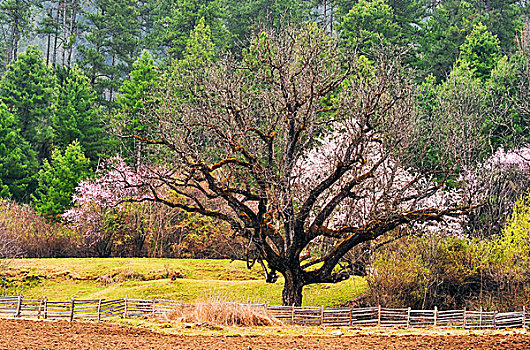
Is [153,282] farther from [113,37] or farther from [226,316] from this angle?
[113,37]

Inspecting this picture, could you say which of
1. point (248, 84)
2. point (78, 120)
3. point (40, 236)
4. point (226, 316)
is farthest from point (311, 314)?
point (78, 120)

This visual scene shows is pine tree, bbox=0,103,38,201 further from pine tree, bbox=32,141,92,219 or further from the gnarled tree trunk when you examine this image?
the gnarled tree trunk

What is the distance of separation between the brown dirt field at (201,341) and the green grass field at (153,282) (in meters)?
8.07

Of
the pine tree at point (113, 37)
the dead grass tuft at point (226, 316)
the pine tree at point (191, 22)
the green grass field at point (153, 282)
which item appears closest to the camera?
the dead grass tuft at point (226, 316)

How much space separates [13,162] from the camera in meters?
39.7

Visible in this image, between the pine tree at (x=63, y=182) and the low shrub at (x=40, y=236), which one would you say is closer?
the low shrub at (x=40, y=236)

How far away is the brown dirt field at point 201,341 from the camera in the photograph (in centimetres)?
1133

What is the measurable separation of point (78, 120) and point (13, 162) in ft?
17.6

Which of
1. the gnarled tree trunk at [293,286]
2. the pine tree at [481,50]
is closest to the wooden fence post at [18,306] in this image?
the gnarled tree trunk at [293,286]

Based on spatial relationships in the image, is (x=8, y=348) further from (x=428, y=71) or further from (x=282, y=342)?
(x=428, y=71)

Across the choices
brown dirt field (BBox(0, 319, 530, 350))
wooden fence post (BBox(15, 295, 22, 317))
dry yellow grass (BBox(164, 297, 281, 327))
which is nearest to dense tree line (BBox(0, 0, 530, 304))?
dry yellow grass (BBox(164, 297, 281, 327))

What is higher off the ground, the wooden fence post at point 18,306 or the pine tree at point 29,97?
the pine tree at point 29,97

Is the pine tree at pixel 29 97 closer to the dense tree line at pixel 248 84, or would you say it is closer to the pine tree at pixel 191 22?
the dense tree line at pixel 248 84

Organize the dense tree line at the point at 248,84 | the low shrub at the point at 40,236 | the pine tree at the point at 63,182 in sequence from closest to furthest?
1. the dense tree line at the point at 248,84
2. the low shrub at the point at 40,236
3. the pine tree at the point at 63,182
